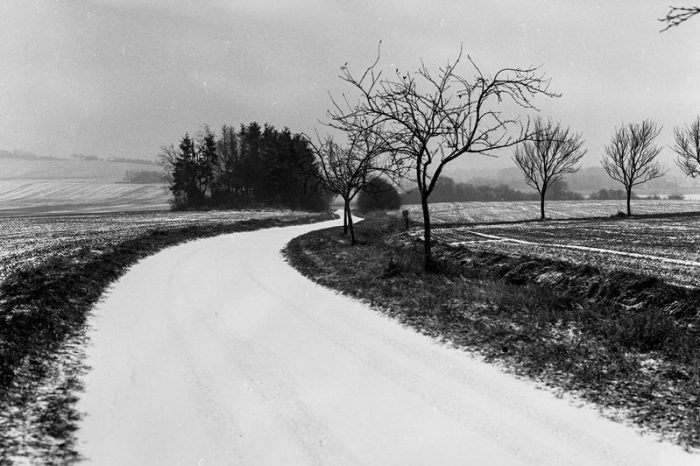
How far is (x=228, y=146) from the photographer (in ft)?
292

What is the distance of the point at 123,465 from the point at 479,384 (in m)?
4.28

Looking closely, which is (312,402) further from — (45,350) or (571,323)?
(571,323)

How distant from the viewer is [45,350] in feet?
22.9

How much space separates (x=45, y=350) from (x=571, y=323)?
9055mm

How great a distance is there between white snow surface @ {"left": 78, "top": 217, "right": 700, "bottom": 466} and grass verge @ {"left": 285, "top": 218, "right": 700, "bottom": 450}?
0.52 m

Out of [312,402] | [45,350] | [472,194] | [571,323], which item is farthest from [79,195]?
[571,323]

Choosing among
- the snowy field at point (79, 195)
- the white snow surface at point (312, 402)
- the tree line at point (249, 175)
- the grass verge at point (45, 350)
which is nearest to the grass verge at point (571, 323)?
the white snow surface at point (312, 402)

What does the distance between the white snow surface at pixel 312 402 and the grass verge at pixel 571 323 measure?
1.71 ft

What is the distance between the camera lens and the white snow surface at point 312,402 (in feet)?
14.0

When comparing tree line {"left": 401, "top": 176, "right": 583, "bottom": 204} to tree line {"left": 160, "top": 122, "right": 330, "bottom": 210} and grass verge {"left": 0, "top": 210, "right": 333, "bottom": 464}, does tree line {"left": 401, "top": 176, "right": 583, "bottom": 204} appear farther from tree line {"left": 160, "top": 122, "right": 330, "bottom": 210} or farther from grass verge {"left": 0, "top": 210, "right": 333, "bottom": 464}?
grass verge {"left": 0, "top": 210, "right": 333, "bottom": 464}

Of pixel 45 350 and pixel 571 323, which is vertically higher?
pixel 45 350

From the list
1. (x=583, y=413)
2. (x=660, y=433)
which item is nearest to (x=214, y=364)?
(x=583, y=413)

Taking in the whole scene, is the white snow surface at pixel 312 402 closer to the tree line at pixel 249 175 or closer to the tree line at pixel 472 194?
the tree line at pixel 249 175

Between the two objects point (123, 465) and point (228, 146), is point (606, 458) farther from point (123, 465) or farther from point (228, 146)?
point (228, 146)
